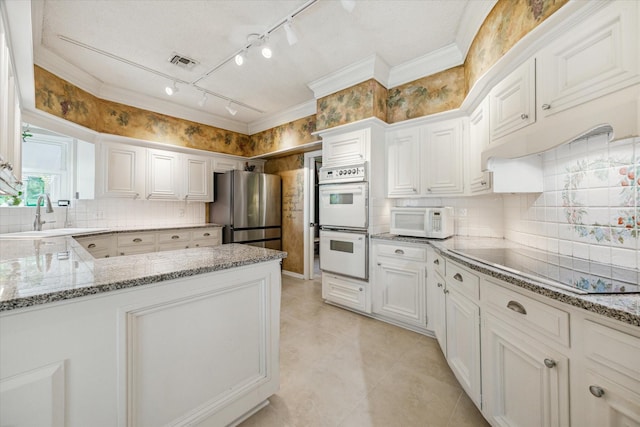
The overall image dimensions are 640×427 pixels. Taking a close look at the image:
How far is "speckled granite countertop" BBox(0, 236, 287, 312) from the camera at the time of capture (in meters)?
0.82

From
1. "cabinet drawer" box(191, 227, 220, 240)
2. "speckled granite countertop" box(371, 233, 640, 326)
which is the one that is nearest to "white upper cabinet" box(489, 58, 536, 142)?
"speckled granite countertop" box(371, 233, 640, 326)

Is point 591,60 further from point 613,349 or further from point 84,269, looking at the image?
point 84,269

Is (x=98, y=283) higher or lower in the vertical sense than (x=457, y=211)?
lower

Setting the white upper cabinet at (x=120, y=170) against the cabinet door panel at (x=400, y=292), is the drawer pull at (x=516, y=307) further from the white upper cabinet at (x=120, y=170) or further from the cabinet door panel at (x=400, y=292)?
the white upper cabinet at (x=120, y=170)

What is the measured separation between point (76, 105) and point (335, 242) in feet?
11.2

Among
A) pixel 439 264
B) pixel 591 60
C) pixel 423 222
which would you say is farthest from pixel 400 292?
pixel 591 60

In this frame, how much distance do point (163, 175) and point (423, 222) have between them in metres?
3.69

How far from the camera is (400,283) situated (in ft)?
8.55

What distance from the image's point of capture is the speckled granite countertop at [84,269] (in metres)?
0.82

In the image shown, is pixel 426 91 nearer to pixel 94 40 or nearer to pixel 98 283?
pixel 98 283

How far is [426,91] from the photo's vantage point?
2.78 metres

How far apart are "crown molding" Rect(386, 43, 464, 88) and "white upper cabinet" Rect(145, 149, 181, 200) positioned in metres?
3.31

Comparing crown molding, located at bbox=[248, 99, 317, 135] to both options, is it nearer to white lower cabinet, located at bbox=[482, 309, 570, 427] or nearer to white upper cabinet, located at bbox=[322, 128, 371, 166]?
white upper cabinet, located at bbox=[322, 128, 371, 166]

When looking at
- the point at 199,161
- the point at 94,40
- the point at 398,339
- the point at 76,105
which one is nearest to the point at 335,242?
the point at 398,339
